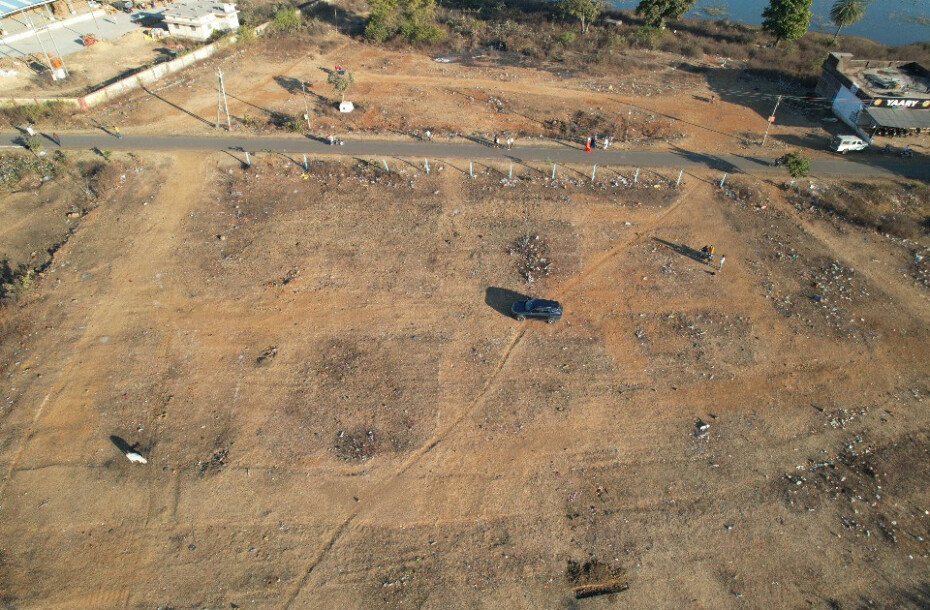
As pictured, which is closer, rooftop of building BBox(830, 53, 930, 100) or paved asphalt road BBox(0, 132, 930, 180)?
paved asphalt road BBox(0, 132, 930, 180)

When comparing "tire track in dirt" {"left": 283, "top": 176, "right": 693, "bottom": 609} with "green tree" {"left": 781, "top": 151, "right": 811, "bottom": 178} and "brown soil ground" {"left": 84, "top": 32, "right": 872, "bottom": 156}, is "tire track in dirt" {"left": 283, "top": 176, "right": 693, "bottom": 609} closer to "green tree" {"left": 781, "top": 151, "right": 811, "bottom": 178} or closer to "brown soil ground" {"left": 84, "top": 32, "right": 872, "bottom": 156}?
"green tree" {"left": 781, "top": 151, "right": 811, "bottom": 178}

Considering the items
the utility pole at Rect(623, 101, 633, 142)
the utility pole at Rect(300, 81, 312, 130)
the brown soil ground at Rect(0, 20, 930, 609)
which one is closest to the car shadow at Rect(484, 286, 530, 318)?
the brown soil ground at Rect(0, 20, 930, 609)

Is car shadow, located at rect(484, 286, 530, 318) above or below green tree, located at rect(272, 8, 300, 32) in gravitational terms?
below

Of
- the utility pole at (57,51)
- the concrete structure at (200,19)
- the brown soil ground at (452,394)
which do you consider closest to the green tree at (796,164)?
the brown soil ground at (452,394)

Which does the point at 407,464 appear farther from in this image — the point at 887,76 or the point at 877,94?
the point at 887,76

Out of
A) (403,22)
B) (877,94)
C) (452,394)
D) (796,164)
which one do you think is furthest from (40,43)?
(877,94)

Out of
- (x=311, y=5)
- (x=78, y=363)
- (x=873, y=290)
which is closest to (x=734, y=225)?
(x=873, y=290)

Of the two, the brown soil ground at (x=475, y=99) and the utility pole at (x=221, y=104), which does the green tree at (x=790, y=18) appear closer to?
the brown soil ground at (x=475, y=99)
